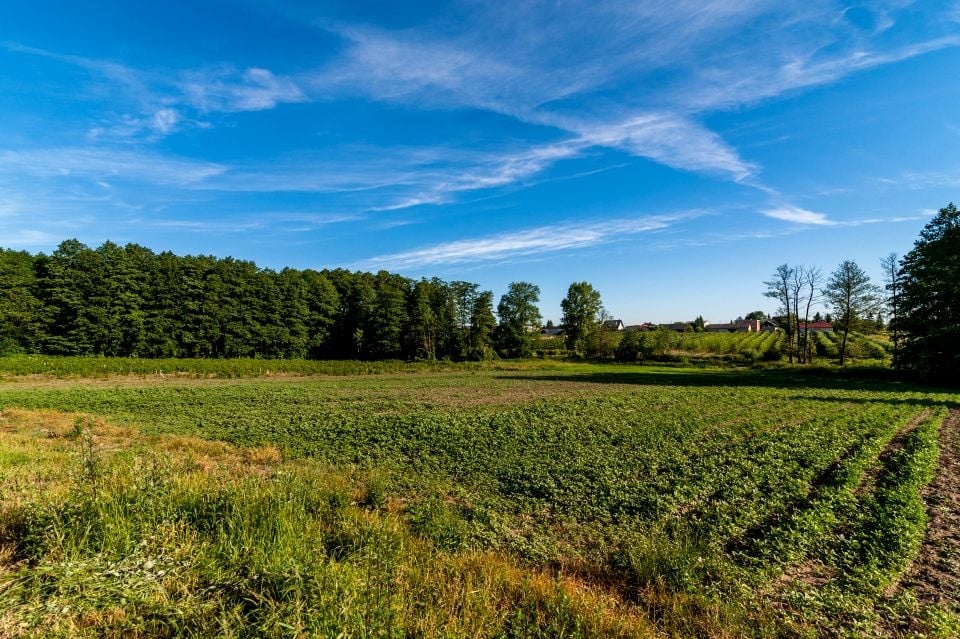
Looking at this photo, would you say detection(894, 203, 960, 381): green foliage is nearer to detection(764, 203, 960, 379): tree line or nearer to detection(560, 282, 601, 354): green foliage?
detection(764, 203, 960, 379): tree line

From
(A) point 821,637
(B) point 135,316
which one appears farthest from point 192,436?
(B) point 135,316

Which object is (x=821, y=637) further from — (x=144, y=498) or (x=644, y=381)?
(x=644, y=381)

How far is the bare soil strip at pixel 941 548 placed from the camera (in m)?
6.20

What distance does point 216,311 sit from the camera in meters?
61.7

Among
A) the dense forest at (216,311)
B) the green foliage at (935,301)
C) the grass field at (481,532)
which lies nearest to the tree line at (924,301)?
the green foliage at (935,301)

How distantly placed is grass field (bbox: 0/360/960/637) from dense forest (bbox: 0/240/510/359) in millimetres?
49221

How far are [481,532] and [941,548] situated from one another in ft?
30.5

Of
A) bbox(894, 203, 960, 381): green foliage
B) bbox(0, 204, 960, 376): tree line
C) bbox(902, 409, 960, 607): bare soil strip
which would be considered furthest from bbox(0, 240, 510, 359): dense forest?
bbox(902, 409, 960, 607): bare soil strip

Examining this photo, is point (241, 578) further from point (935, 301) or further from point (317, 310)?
point (317, 310)

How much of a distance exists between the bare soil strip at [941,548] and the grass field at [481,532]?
0.05 meters

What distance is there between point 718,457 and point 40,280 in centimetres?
8533

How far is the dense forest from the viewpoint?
53938 mm

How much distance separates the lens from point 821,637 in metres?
5.27

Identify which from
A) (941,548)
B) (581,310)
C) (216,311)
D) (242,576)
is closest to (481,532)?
(242,576)
